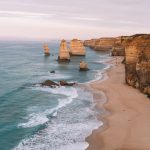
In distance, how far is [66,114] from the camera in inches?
1496

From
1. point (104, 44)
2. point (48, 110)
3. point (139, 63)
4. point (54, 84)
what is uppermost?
point (139, 63)

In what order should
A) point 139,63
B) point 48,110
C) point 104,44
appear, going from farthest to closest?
point 104,44 < point 139,63 < point 48,110

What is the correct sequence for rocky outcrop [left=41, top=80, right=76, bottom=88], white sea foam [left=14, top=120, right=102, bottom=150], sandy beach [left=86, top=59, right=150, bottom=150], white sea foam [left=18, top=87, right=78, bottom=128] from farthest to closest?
1. rocky outcrop [left=41, top=80, right=76, bottom=88]
2. white sea foam [left=18, top=87, right=78, bottom=128]
3. sandy beach [left=86, top=59, right=150, bottom=150]
4. white sea foam [left=14, top=120, right=102, bottom=150]

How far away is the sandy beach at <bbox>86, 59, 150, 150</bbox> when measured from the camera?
2848 cm

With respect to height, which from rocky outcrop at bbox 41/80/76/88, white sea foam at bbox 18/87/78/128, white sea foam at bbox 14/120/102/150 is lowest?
white sea foam at bbox 14/120/102/150

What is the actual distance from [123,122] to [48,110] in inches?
380

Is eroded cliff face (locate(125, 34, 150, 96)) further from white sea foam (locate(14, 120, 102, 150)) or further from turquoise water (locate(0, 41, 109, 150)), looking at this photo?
white sea foam (locate(14, 120, 102, 150))

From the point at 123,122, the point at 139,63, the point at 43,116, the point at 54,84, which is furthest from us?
the point at 54,84

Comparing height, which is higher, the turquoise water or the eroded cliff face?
the eroded cliff face

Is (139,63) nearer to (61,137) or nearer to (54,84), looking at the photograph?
(54,84)

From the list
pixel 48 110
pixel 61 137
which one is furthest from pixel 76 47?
pixel 61 137

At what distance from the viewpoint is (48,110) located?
39656 mm

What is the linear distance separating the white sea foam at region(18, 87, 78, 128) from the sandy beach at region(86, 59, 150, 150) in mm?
4206

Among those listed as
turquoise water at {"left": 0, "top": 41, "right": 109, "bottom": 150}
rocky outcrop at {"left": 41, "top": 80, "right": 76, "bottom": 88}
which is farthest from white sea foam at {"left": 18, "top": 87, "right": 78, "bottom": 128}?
rocky outcrop at {"left": 41, "top": 80, "right": 76, "bottom": 88}
